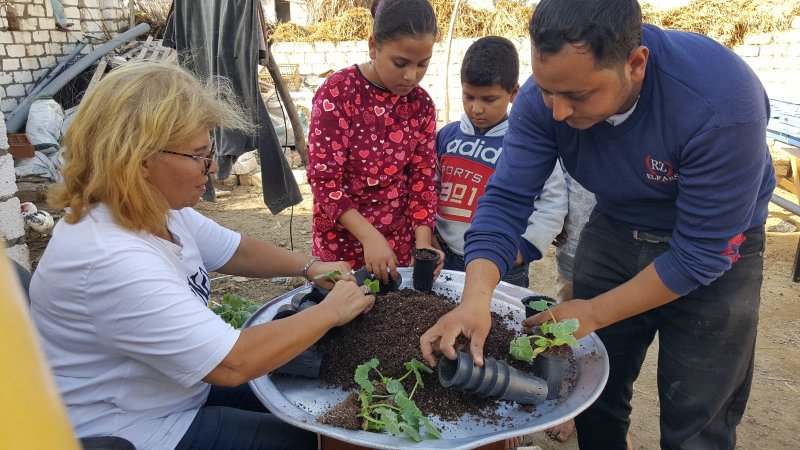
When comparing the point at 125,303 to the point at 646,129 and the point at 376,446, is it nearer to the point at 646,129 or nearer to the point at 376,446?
the point at 376,446

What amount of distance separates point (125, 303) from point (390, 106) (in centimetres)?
147

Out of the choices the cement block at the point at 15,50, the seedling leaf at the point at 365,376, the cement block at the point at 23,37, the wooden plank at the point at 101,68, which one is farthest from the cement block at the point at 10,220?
the cement block at the point at 23,37

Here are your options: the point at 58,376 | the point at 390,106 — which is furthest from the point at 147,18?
the point at 58,376

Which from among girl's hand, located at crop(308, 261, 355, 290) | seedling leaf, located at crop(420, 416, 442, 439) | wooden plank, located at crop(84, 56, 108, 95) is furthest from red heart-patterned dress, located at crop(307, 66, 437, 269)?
wooden plank, located at crop(84, 56, 108, 95)

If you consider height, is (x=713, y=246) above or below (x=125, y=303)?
above

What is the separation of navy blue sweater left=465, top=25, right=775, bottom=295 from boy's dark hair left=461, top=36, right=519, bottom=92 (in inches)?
29.5

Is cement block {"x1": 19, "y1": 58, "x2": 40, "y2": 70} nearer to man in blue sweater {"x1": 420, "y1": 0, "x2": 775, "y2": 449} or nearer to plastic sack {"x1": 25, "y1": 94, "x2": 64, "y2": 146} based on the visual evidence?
plastic sack {"x1": 25, "y1": 94, "x2": 64, "y2": 146}

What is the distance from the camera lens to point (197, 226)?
2.23 m

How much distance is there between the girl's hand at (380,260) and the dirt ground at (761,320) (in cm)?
146

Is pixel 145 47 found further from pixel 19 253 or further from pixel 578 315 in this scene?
pixel 578 315

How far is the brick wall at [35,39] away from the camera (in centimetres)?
872

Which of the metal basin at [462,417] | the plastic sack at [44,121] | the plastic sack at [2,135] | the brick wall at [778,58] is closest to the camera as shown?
the metal basin at [462,417]

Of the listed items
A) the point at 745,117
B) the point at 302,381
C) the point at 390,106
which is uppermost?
the point at 745,117

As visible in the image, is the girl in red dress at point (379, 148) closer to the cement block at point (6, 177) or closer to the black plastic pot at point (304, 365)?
the black plastic pot at point (304, 365)
